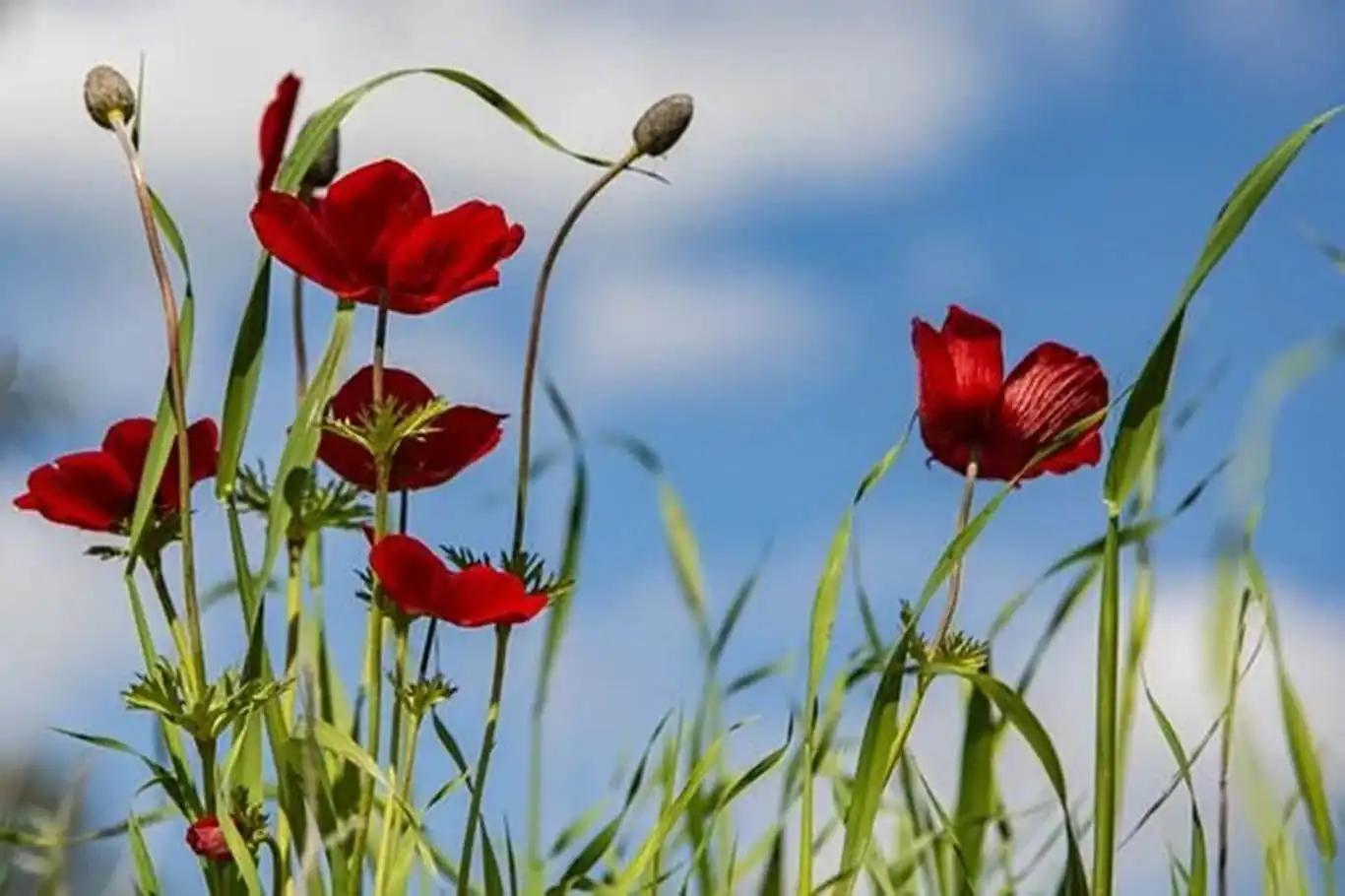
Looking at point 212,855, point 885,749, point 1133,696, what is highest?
point 1133,696

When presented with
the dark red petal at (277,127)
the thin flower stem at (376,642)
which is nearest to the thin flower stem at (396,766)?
the thin flower stem at (376,642)

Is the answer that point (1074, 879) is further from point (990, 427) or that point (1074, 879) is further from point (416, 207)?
point (416, 207)

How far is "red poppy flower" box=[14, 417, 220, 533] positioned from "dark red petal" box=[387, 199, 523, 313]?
129 mm

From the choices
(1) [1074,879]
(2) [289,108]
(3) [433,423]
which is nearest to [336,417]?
(3) [433,423]

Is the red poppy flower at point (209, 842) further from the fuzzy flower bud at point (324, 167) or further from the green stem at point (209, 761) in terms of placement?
the fuzzy flower bud at point (324, 167)

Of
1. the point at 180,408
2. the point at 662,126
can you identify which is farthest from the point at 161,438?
the point at 662,126

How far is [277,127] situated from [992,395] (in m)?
0.43

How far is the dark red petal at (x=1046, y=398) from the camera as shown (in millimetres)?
1079

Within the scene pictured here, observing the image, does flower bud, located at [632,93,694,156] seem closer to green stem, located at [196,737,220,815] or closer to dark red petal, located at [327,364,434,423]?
dark red petal, located at [327,364,434,423]

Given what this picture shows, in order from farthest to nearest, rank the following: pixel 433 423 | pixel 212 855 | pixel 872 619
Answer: pixel 872 619, pixel 433 423, pixel 212 855

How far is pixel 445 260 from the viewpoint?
42.7 inches

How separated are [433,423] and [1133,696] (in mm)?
439

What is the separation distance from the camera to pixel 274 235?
3.46 feet

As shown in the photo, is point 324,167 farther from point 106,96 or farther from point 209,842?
point 209,842
